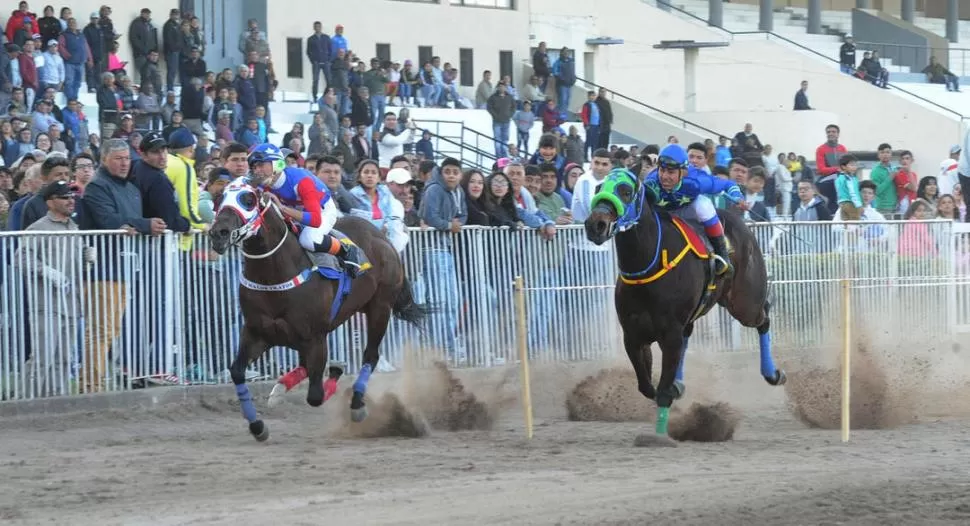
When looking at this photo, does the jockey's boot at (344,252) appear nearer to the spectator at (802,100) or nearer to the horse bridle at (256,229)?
the horse bridle at (256,229)

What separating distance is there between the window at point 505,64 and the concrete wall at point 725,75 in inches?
112

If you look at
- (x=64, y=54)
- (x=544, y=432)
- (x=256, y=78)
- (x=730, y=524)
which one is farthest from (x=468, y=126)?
(x=730, y=524)

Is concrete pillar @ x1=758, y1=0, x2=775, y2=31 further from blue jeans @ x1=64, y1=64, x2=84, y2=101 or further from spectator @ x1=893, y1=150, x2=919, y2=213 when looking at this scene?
blue jeans @ x1=64, y1=64, x2=84, y2=101

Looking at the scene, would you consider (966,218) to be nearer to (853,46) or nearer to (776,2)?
Result: (853,46)

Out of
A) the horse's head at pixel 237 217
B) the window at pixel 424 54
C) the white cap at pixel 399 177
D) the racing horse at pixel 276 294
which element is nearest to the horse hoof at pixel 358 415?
the racing horse at pixel 276 294

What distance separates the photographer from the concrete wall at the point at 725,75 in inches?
1635

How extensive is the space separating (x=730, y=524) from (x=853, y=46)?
Result: 36.9 m

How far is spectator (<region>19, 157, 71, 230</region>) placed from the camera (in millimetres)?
12922

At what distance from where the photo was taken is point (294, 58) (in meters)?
33.8

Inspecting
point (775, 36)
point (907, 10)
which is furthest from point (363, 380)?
point (907, 10)

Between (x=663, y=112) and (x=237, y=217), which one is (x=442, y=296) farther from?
(x=663, y=112)

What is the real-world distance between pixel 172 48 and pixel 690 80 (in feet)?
60.8

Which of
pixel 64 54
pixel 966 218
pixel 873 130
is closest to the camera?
pixel 966 218

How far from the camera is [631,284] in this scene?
12.0 metres
